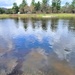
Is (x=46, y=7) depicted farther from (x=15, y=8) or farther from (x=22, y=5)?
(x=15, y=8)

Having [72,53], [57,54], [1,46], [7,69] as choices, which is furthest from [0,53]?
[72,53]

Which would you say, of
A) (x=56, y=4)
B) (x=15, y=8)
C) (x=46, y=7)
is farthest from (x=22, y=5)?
(x=56, y=4)

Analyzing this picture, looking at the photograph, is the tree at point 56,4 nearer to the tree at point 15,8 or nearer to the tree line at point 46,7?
the tree line at point 46,7

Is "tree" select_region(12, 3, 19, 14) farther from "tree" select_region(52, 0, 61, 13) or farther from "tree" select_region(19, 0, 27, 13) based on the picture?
"tree" select_region(52, 0, 61, 13)

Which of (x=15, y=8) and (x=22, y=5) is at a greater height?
(x=22, y=5)

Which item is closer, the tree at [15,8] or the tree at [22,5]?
the tree at [22,5]

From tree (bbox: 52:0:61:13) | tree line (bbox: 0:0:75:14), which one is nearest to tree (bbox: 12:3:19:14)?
tree line (bbox: 0:0:75:14)

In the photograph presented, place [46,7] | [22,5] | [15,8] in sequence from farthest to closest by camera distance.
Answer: [15,8]
[22,5]
[46,7]

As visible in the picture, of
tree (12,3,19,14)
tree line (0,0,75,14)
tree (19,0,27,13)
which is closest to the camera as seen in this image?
tree line (0,0,75,14)

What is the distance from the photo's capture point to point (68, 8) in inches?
4373

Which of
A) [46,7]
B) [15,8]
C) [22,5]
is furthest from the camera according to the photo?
[15,8]

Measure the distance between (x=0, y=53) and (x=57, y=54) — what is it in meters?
5.77

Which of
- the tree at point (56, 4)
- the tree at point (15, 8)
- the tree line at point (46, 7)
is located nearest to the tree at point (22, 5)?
the tree line at point (46, 7)

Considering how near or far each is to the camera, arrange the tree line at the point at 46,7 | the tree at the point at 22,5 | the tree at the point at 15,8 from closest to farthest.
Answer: the tree line at the point at 46,7
the tree at the point at 22,5
the tree at the point at 15,8
